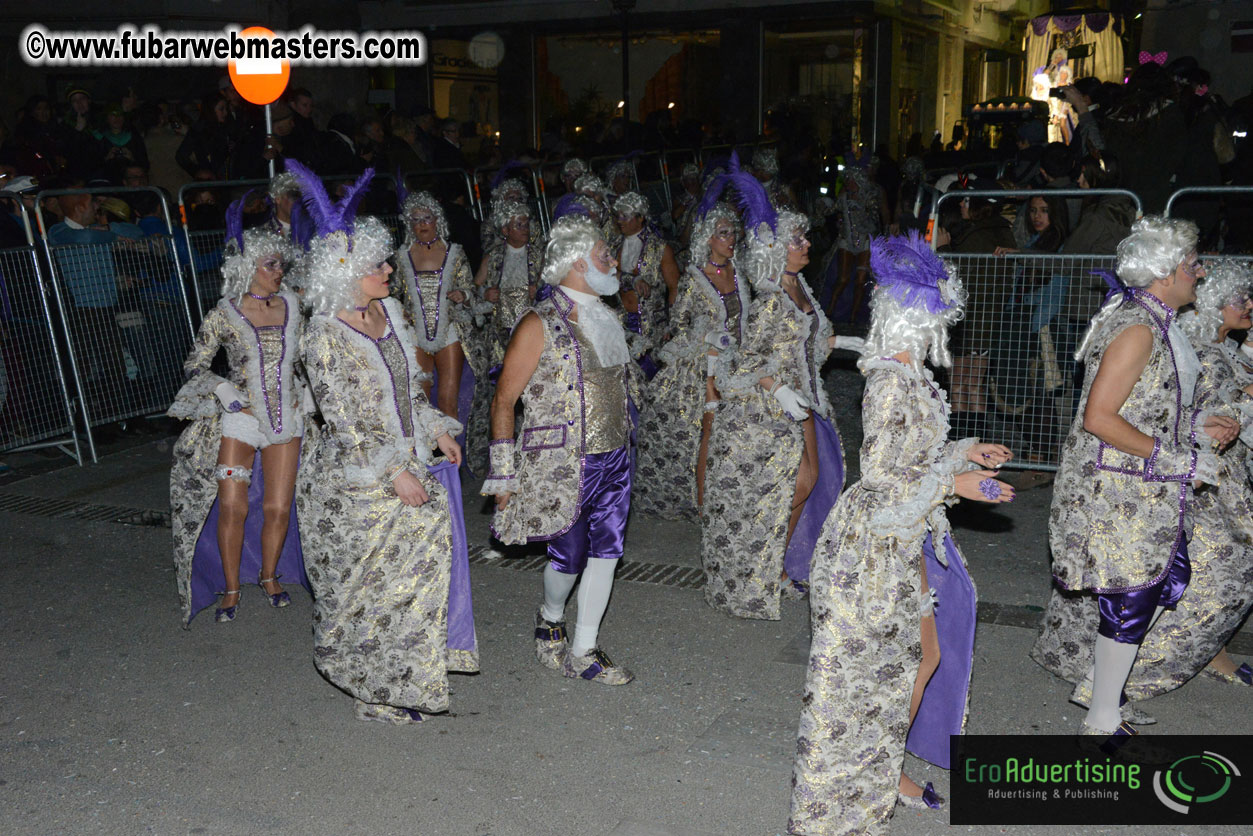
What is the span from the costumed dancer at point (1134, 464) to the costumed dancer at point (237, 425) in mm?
3235

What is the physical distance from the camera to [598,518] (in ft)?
15.5

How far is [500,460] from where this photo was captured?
448 cm

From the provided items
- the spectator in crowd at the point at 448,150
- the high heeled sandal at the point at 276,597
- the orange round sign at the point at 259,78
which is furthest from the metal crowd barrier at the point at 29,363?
the spectator in crowd at the point at 448,150

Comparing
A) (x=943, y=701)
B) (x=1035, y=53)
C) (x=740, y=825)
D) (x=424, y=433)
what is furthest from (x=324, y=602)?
(x=1035, y=53)

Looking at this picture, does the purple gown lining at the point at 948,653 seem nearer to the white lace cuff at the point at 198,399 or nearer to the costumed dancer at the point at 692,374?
the costumed dancer at the point at 692,374

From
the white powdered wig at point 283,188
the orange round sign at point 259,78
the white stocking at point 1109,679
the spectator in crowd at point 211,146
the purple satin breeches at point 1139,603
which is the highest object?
the orange round sign at point 259,78

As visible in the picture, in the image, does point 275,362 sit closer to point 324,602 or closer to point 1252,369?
point 324,602

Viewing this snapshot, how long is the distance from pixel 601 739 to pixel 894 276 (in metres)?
2.04

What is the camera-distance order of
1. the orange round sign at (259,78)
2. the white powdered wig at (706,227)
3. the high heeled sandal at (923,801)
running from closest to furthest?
the high heeled sandal at (923,801)
the white powdered wig at (706,227)
the orange round sign at (259,78)

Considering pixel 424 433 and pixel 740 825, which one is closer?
pixel 740 825

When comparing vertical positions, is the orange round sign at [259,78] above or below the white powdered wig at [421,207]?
above

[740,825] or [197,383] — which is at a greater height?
[197,383]

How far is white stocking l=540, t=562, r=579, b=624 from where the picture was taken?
189 inches

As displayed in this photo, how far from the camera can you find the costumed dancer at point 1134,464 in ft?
12.8
